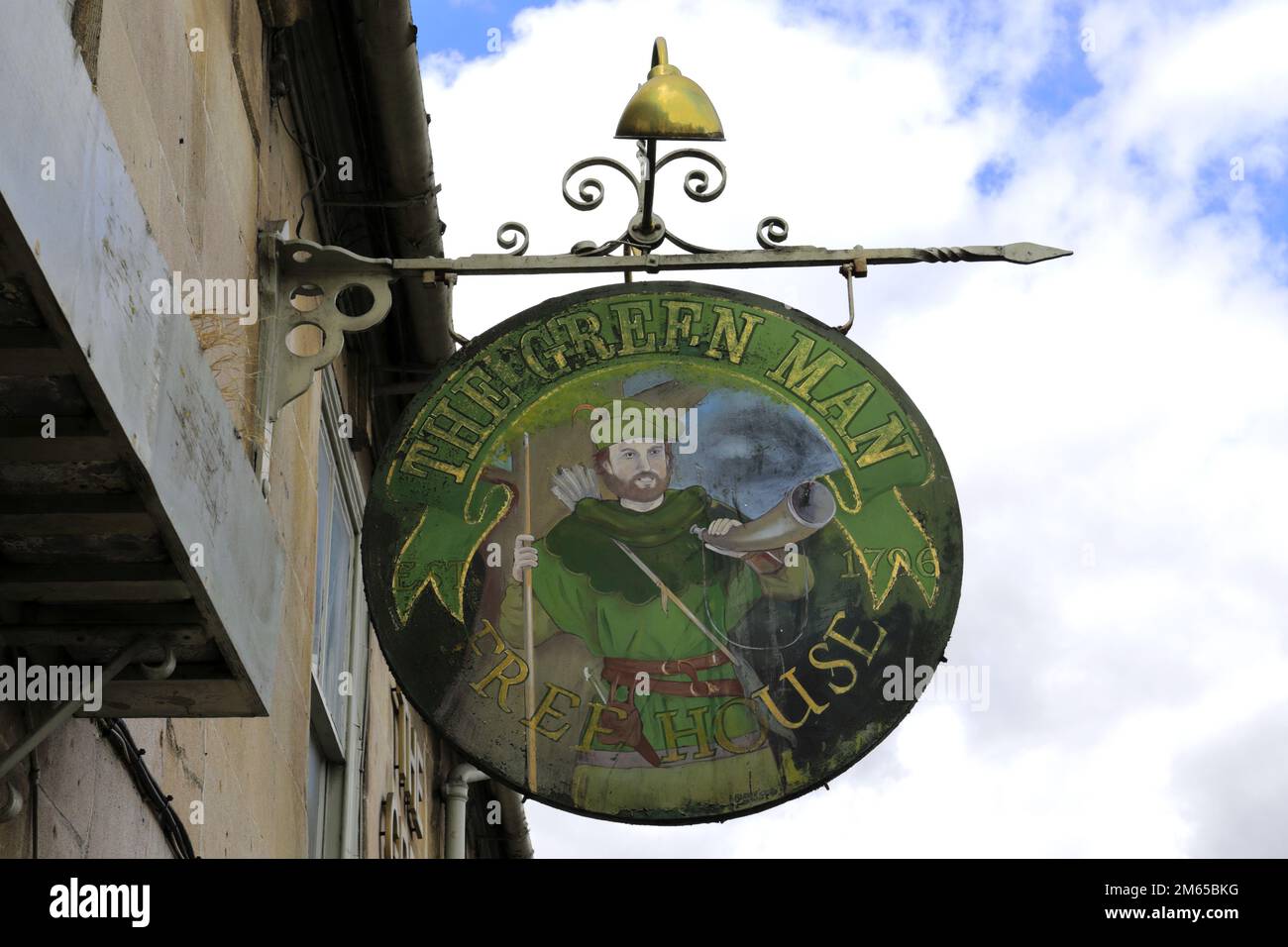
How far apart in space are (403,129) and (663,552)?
3.96m

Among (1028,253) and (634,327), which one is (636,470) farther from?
(1028,253)

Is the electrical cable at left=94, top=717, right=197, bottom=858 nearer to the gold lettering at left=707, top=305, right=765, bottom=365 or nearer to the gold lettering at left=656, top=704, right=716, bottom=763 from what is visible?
the gold lettering at left=656, top=704, right=716, bottom=763

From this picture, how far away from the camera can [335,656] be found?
36.5ft

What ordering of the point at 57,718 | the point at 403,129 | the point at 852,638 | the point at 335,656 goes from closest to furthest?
the point at 57,718 → the point at 852,638 → the point at 403,129 → the point at 335,656

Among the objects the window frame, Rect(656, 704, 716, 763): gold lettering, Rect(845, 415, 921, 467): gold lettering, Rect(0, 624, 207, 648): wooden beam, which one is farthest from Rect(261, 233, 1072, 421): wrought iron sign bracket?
the window frame

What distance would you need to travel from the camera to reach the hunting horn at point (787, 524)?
671cm

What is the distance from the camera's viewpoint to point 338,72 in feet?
32.6

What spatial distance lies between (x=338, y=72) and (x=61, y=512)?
221 inches

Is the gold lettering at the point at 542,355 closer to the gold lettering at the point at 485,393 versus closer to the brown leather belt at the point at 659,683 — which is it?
the gold lettering at the point at 485,393

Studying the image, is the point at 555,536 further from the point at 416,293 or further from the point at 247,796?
the point at 416,293

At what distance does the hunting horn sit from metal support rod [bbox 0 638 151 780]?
214 cm

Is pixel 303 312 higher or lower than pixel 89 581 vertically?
higher

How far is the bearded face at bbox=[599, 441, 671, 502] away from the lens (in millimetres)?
Result: 6848
